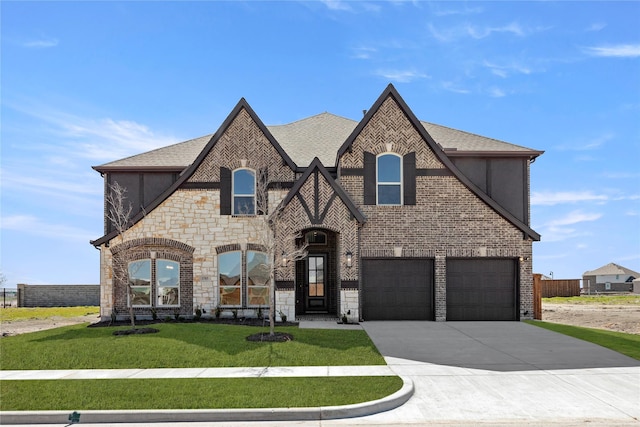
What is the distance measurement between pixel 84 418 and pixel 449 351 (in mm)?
8737

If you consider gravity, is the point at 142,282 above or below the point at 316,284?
above

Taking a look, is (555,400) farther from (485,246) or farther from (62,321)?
(62,321)

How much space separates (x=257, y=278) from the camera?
64.0 ft

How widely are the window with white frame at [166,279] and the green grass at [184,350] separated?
4170 millimetres

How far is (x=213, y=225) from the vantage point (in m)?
19.6

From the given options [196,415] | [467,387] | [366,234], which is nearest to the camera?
[196,415]

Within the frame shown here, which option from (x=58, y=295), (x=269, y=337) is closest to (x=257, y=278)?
(x=269, y=337)

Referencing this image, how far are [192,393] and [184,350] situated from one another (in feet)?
12.6

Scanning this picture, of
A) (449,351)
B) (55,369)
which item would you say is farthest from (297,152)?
(55,369)

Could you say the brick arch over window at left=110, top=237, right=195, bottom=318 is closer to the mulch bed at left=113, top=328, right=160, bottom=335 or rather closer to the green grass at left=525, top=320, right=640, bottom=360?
the mulch bed at left=113, top=328, right=160, bottom=335

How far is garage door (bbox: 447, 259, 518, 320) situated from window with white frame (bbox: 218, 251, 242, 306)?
836cm

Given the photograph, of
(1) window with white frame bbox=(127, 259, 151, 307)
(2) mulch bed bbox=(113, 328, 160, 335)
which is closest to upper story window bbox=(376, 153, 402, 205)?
(2) mulch bed bbox=(113, 328, 160, 335)

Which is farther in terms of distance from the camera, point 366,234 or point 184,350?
point 366,234

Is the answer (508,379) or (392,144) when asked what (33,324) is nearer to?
(392,144)
